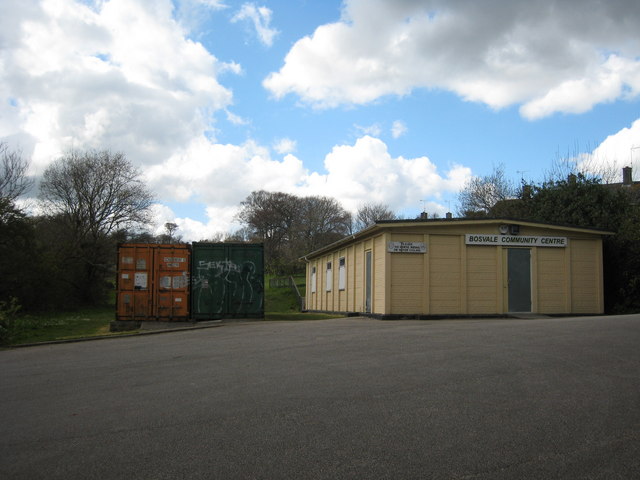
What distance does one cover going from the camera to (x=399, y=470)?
404 centimetres

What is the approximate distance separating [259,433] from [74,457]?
146 cm

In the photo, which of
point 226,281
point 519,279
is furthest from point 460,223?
point 226,281

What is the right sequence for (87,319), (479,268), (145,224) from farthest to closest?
(145,224), (87,319), (479,268)

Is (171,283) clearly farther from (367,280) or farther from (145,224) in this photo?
(145,224)

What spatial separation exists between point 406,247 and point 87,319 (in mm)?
16253

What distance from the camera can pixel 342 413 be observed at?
5426 mm

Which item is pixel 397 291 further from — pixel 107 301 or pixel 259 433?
pixel 107 301

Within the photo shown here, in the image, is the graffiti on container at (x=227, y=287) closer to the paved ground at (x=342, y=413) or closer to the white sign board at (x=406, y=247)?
the white sign board at (x=406, y=247)

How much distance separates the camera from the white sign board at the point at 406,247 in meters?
18.1

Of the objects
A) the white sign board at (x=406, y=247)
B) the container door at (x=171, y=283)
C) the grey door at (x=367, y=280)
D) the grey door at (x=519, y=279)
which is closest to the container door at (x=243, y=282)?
the container door at (x=171, y=283)

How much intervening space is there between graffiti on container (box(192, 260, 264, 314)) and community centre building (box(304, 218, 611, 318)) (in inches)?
158

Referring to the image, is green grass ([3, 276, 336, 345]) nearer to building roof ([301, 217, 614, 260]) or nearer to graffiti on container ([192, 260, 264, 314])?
graffiti on container ([192, 260, 264, 314])

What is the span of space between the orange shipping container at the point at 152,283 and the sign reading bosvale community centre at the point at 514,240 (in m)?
9.52

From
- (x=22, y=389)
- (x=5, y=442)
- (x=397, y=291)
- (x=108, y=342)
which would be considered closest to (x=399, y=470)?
(x=5, y=442)
